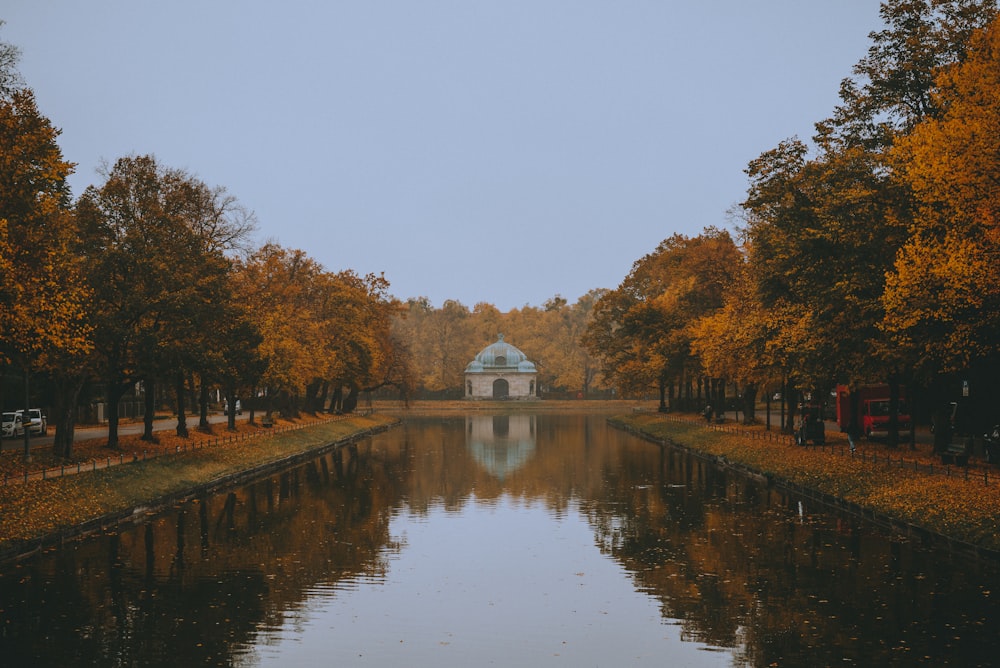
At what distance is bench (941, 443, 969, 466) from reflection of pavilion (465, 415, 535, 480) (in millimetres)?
A: 19149

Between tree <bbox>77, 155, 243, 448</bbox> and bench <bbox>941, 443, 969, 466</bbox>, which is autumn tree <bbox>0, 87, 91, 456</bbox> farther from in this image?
bench <bbox>941, 443, 969, 466</bbox>

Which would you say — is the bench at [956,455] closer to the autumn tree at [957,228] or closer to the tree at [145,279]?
the autumn tree at [957,228]

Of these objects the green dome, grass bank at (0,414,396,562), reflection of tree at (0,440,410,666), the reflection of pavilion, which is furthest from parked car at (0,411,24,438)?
the green dome

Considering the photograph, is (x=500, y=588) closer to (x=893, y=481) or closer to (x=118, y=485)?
(x=893, y=481)

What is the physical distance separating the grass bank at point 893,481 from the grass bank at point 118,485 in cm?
2436

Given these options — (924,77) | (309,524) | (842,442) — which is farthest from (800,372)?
(309,524)

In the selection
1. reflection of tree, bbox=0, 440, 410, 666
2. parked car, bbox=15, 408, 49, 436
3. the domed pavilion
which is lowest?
reflection of tree, bbox=0, 440, 410, 666

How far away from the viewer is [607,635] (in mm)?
17984

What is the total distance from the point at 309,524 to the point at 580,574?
11.4 metres

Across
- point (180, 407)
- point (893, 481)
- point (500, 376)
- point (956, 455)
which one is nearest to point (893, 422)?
point (956, 455)

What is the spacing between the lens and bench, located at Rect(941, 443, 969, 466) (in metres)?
36.2

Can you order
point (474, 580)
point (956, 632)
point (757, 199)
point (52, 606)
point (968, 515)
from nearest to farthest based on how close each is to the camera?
1. point (956, 632)
2. point (52, 606)
3. point (474, 580)
4. point (968, 515)
5. point (757, 199)

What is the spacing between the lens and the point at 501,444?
7069 cm

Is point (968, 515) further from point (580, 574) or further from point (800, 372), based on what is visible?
point (800, 372)
